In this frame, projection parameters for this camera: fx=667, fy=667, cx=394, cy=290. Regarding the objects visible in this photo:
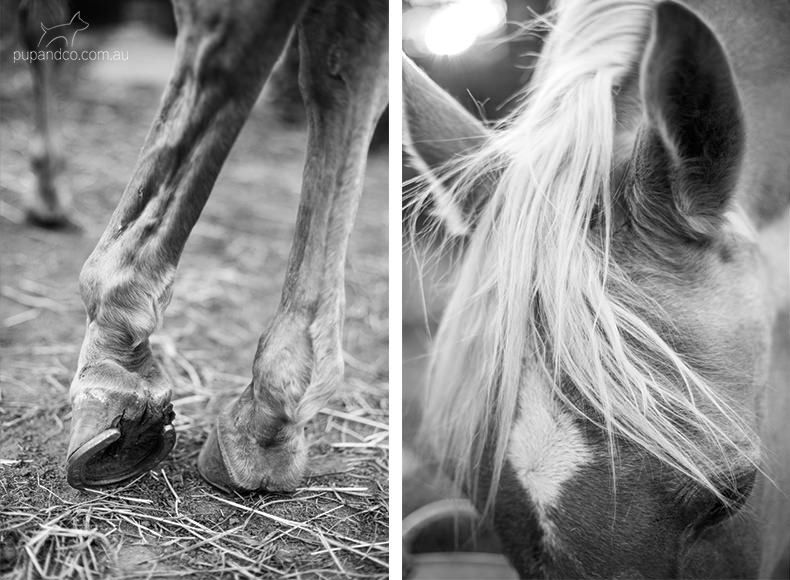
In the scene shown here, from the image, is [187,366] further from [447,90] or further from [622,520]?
[622,520]

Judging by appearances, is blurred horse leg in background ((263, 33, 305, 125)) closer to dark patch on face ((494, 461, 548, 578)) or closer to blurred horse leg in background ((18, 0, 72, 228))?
blurred horse leg in background ((18, 0, 72, 228))

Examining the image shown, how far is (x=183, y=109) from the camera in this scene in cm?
94

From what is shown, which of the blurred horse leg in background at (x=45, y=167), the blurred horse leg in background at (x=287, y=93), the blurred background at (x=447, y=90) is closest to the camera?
the blurred background at (x=447, y=90)

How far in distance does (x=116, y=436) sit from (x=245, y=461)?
20 centimetres

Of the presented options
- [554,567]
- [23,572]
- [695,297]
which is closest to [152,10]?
[23,572]

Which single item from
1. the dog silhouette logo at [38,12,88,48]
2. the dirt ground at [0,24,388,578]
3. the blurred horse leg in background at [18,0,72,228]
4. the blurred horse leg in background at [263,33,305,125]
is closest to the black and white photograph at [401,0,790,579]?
the dirt ground at [0,24,388,578]

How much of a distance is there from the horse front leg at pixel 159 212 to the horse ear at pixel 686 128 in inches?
19.7

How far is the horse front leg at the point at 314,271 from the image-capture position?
1010 millimetres

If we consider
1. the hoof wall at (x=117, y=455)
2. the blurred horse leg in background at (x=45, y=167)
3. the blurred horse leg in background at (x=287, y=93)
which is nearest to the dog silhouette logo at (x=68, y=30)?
the blurred horse leg in background at (x=45, y=167)

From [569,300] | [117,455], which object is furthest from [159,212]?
[569,300]

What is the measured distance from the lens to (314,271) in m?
1.04

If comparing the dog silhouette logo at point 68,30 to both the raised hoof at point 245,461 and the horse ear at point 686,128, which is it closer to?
the raised hoof at point 245,461

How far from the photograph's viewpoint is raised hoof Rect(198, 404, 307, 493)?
1026mm

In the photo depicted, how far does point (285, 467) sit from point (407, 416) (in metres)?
0.37
